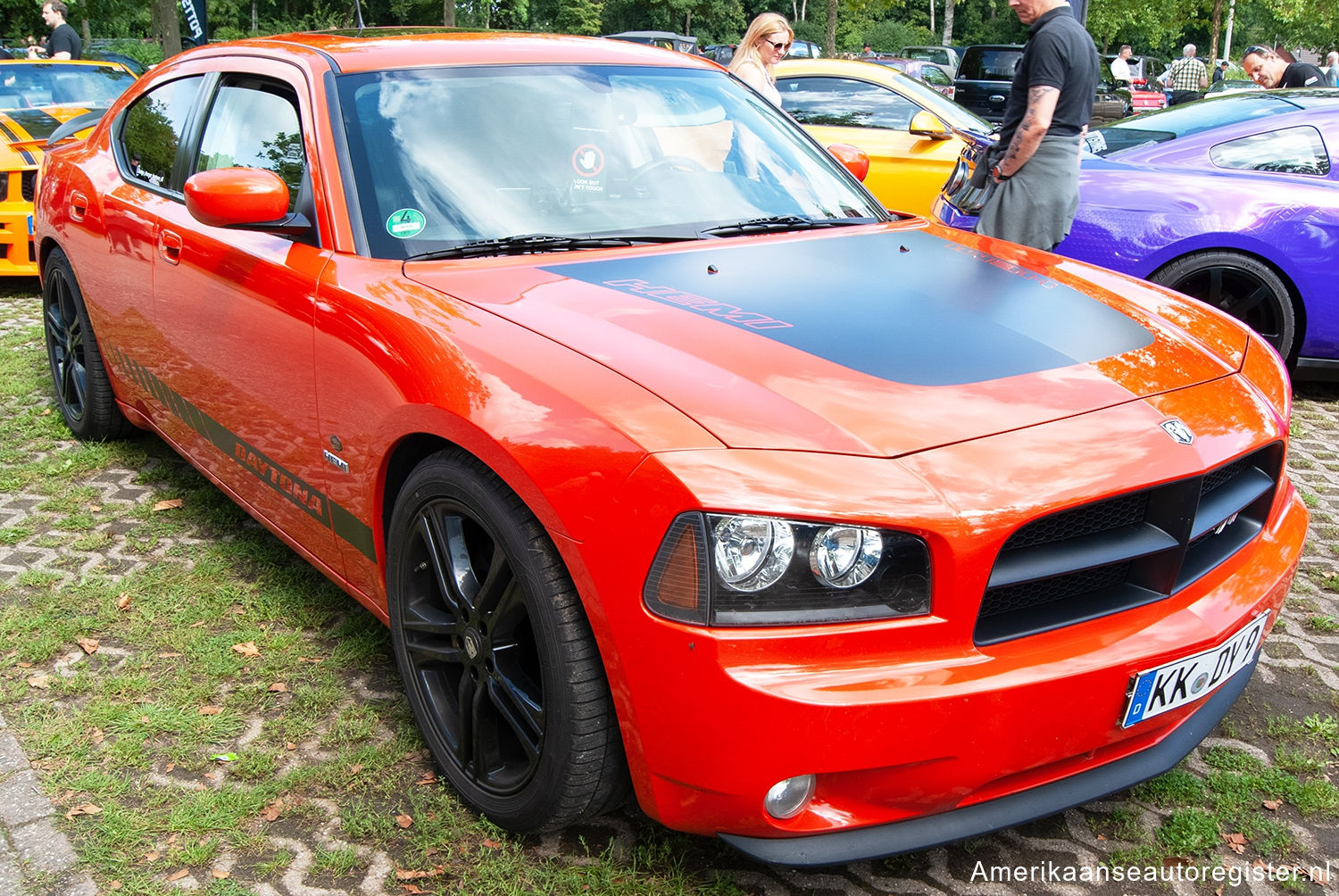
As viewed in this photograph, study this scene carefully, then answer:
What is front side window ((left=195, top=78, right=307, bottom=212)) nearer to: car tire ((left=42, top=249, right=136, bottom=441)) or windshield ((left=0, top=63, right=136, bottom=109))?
car tire ((left=42, top=249, right=136, bottom=441))

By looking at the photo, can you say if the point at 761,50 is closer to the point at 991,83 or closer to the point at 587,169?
the point at 587,169

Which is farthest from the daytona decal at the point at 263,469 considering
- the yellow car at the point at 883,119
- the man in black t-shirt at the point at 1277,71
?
the man in black t-shirt at the point at 1277,71

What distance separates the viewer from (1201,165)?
19.2 ft

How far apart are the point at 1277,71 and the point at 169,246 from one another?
9.81 m

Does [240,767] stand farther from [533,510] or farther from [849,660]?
[849,660]

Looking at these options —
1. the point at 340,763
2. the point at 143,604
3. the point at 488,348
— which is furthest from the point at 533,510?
the point at 143,604

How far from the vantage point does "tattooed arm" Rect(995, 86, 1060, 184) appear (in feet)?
16.5

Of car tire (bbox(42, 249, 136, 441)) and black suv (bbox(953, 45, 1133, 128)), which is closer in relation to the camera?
car tire (bbox(42, 249, 136, 441))

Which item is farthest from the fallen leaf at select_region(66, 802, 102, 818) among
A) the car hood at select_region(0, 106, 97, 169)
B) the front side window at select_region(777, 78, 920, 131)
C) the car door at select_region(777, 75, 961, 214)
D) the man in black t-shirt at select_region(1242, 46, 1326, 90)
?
the man in black t-shirt at select_region(1242, 46, 1326, 90)

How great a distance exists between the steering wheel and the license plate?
6.04 ft

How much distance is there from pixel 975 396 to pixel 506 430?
892 mm

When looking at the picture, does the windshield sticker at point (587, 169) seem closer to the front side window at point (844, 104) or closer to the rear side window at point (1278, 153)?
the rear side window at point (1278, 153)

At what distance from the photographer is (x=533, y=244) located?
2.81 metres

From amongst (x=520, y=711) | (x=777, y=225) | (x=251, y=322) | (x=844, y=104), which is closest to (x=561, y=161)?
(x=777, y=225)
